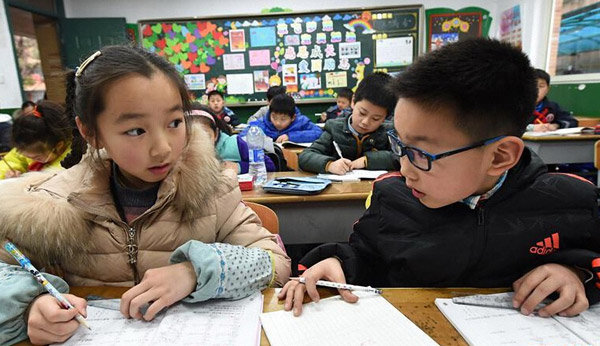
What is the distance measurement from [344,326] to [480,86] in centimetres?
52

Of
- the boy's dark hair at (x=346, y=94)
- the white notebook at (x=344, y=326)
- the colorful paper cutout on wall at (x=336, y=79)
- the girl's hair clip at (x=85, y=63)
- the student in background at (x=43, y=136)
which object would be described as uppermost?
the colorful paper cutout on wall at (x=336, y=79)

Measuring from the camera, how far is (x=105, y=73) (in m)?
0.79

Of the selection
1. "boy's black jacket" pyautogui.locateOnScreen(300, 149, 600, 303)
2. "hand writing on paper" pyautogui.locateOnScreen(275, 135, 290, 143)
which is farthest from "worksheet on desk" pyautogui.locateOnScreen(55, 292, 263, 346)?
"hand writing on paper" pyautogui.locateOnScreen(275, 135, 290, 143)

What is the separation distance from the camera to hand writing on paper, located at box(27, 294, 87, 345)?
62 cm

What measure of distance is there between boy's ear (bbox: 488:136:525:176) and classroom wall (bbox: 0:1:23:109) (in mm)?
5631

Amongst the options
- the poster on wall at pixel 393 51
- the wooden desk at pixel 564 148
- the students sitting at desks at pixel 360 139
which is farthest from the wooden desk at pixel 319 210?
the poster on wall at pixel 393 51

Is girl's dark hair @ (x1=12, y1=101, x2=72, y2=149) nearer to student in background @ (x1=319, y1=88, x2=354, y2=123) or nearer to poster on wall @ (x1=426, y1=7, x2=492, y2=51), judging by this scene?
student in background @ (x1=319, y1=88, x2=354, y2=123)

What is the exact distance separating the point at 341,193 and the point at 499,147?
102 centimetres

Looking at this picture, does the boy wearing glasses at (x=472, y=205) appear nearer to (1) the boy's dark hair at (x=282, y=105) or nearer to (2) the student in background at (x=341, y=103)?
(1) the boy's dark hair at (x=282, y=105)

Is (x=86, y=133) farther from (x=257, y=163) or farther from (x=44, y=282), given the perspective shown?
(x=257, y=163)

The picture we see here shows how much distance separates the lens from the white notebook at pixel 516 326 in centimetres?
59

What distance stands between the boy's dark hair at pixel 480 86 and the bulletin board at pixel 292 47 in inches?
210

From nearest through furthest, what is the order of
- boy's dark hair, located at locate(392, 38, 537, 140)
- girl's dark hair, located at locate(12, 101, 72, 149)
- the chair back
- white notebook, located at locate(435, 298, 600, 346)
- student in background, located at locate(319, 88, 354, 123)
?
1. white notebook, located at locate(435, 298, 600, 346)
2. boy's dark hair, located at locate(392, 38, 537, 140)
3. the chair back
4. girl's dark hair, located at locate(12, 101, 72, 149)
5. student in background, located at locate(319, 88, 354, 123)

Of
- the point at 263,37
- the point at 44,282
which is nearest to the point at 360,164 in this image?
the point at 44,282
